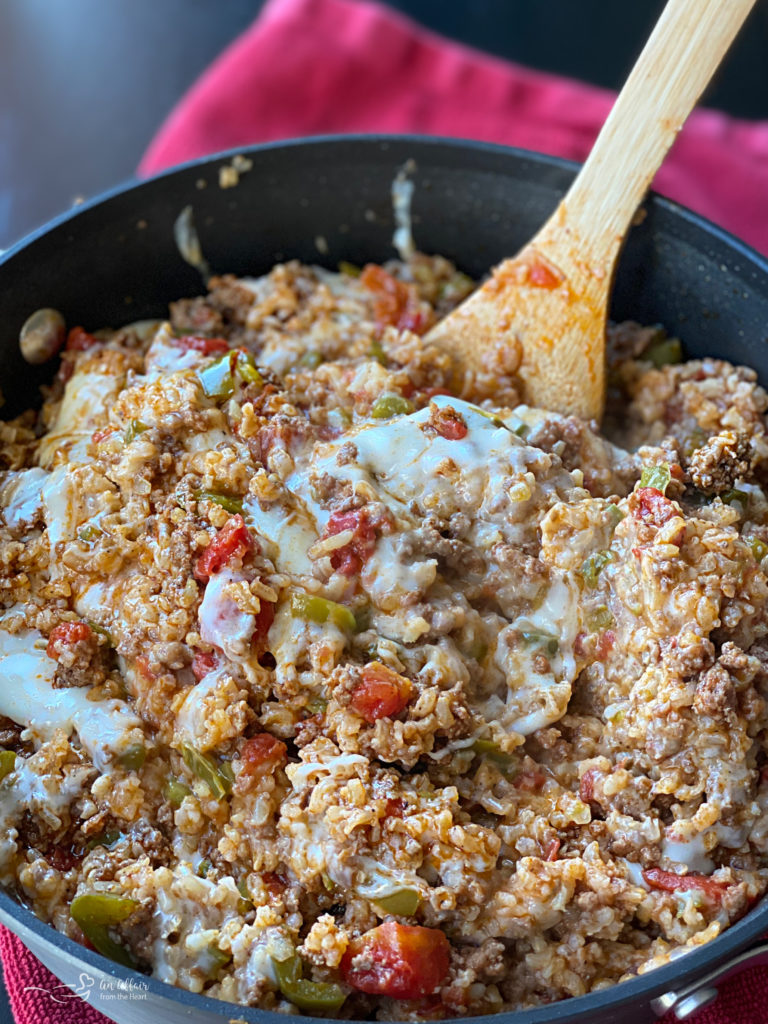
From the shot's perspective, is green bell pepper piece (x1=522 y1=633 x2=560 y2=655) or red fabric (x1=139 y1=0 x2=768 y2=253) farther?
red fabric (x1=139 y1=0 x2=768 y2=253)

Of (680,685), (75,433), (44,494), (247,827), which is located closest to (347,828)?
(247,827)

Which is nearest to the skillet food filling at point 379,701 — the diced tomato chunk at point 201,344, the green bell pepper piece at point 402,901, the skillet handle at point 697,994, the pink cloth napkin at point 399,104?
the green bell pepper piece at point 402,901

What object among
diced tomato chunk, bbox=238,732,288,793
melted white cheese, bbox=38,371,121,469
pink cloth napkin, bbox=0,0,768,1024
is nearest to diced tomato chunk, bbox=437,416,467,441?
diced tomato chunk, bbox=238,732,288,793

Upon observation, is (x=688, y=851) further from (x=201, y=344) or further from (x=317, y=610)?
(x=201, y=344)

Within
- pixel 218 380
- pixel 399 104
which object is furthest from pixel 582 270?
pixel 399 104

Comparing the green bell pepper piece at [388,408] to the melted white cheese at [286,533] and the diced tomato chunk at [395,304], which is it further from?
the diced tomato chunk at [395,304]

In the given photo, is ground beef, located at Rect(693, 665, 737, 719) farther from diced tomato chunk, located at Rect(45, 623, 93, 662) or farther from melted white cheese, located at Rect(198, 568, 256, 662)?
diced tomato chunk, located at Rect(45, 623, 93, 662)

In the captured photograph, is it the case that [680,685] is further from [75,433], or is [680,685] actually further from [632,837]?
[75,433]
